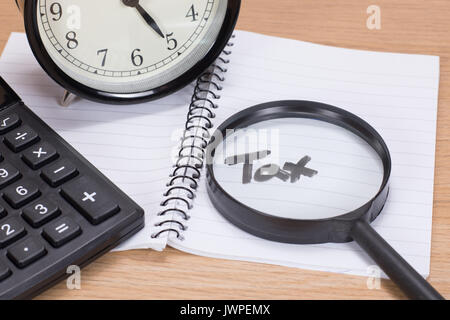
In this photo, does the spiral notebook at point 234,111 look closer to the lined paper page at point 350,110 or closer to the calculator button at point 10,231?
the lined paper page at point 350,110

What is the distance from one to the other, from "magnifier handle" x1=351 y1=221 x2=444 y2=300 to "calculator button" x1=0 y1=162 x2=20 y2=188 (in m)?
0.35

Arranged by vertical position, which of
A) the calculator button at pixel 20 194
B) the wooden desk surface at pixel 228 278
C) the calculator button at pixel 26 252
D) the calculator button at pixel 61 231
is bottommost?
the wooden desk surface at pixel 228 278

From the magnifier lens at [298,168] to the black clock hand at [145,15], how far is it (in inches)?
6.4

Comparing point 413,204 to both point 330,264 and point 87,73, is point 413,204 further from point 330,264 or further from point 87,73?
point 87,73

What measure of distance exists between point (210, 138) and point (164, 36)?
140 millimetres

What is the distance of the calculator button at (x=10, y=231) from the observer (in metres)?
0.67

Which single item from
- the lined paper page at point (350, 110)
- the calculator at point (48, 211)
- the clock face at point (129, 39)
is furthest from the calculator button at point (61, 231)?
the clock face at point (129, 39)

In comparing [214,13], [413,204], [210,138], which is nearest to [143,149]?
[210,138]

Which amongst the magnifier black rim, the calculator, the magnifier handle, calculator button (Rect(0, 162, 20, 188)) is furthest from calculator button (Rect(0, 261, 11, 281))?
the magnifier handle

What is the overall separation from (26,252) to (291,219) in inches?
10.0

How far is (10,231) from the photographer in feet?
2.23

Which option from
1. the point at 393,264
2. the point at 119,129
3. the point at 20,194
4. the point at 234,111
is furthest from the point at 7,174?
the point at 393,264

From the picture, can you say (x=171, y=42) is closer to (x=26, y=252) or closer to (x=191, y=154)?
(x=191, y=154)

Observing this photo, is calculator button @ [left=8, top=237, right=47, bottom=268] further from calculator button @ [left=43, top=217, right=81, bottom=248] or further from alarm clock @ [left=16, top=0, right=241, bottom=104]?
alarm clock @ [left=16, top=0, right=241, bottom=104]
